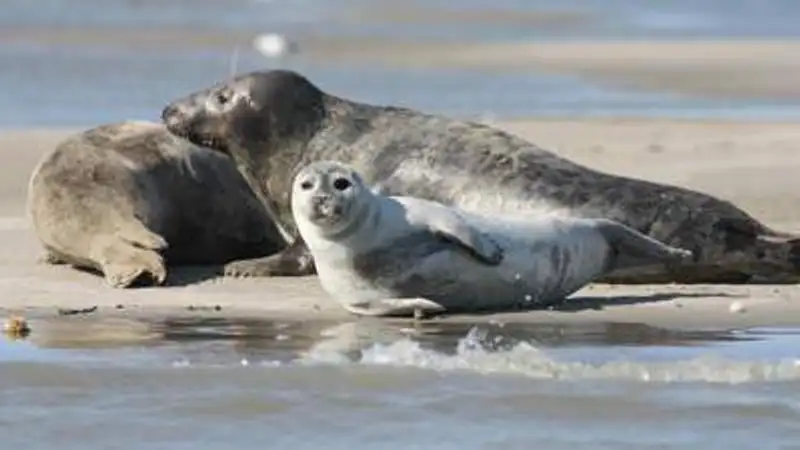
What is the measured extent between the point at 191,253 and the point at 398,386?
290 centimetres

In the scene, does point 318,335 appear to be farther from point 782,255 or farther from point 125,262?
point 782,255

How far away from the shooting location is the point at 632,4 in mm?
32094

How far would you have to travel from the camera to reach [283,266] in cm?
867

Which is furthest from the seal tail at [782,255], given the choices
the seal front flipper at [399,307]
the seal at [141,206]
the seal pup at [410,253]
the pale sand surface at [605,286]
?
the seal at [141,206]

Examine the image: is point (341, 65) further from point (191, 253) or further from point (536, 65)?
point (191, 253)

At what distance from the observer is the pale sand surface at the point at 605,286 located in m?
7.76

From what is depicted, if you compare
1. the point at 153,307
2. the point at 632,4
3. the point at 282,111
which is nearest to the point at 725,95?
the point at 282,111

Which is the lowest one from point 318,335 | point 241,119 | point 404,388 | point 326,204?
point 404,388

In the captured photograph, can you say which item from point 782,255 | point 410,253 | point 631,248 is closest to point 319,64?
point 782,255

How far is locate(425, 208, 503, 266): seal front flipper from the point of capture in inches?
299

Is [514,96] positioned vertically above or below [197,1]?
below

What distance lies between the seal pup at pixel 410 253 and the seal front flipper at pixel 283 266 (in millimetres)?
844

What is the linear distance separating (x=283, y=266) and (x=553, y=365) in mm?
2292

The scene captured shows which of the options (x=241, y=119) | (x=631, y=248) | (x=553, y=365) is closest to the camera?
(x=553, y=365)
